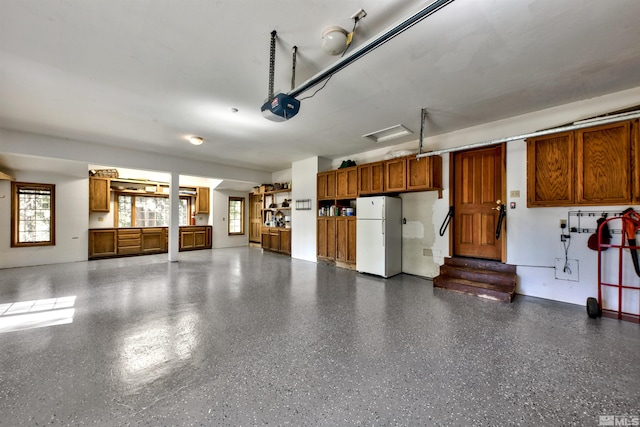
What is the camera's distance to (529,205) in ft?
12.2

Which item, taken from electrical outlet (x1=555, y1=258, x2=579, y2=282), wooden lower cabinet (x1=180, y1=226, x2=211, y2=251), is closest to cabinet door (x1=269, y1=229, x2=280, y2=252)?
wooden lower cabinet (x1=180, y1=226, x2=211, y2=251)

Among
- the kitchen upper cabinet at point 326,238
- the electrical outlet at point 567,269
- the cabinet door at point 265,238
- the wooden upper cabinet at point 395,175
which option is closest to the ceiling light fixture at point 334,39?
the wooden upper cabinet at point 395,175

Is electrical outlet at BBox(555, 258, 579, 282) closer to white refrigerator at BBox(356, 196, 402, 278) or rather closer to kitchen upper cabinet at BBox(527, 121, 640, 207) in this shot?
kitchen upper cabinet at BBox(527, 121, 640, 207)

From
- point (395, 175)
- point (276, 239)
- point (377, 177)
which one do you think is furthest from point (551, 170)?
point (276, 239)

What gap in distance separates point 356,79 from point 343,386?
3.08m

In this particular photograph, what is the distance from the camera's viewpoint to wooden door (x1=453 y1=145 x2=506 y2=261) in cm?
432

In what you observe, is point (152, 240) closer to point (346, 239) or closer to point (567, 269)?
point (346, 239)

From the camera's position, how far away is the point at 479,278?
13.9ft

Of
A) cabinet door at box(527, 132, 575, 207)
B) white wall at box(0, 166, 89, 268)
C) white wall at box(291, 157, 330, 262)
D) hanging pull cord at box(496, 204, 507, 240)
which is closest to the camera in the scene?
cabinet door at box(527, 132, 575, 207)

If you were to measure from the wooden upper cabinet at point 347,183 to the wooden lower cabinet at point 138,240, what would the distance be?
5.88 m

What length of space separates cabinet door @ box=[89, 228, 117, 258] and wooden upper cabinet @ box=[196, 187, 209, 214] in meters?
2.61

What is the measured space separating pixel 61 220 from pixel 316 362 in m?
8.11

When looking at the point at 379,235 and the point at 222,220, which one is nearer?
the point at 379,235

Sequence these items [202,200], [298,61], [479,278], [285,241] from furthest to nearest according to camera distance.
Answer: [202,200], [285,241], [479,278], [298,61]
